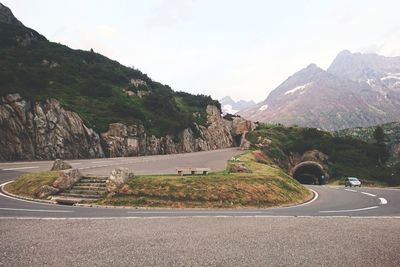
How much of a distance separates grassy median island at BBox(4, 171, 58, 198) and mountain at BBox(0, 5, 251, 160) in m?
16.7

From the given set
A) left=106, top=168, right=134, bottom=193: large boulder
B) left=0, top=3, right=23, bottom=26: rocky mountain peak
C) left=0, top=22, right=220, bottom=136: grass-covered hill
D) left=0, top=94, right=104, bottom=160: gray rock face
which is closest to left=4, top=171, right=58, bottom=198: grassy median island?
left=106, top=168, right=134, bottom=193: large boulder

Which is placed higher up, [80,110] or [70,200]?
[80,110]

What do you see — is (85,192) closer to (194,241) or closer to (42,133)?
(194,241)

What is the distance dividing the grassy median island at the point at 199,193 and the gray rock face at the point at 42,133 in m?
22.8

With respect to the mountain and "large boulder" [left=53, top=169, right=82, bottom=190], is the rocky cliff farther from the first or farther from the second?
"large boulder" [left=53, top=169, right=82, bottom=190]

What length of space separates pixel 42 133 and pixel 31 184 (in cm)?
2019

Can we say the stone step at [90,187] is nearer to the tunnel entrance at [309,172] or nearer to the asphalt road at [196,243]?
the asphalt road at [196,243]

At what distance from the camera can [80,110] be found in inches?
1996

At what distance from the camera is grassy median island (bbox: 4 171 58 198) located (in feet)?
67.7

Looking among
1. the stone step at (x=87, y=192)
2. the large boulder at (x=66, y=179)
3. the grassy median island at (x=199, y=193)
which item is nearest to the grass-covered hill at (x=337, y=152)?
the grassy median island at (x=199, y=193)

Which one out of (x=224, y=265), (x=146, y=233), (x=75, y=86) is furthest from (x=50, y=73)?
(x=224, y=265)

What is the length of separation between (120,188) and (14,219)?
26.7 ft

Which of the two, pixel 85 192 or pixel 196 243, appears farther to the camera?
pixel 85 192

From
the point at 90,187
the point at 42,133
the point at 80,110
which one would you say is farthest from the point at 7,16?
the point at 90,187
